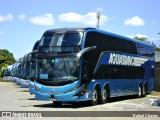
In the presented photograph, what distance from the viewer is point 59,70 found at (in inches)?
757

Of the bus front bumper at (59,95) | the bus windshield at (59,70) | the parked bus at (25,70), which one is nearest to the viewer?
the bus front bumper at (59,95)

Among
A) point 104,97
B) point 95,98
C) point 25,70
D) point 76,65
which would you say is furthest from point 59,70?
point 25,70

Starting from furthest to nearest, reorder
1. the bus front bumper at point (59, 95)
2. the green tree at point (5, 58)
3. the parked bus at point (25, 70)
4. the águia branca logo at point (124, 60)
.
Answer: the green tree at point (5, 58) < the parked bus at point (25, 70) < the águia branca logo at point (124, 60) < the bus front bumper at point (59, 95)

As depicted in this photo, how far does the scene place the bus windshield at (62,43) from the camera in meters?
19.2

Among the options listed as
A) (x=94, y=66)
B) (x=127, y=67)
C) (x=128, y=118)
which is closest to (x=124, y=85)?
(x=127, y=67)

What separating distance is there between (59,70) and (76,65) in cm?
89

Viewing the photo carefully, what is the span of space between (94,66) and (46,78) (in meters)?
2.67

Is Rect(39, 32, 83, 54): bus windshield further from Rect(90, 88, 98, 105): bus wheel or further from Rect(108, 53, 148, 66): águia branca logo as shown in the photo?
Rect(108, 53, 148, 66): águia branca logo

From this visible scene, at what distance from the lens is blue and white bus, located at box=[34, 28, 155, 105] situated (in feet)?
62.4

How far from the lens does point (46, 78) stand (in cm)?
1953

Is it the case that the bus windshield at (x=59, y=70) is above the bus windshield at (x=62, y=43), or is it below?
below

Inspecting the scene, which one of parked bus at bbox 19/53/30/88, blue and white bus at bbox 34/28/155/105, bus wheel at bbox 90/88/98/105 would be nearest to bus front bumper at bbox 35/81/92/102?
blue and white bus at bbox 34/28/155/105

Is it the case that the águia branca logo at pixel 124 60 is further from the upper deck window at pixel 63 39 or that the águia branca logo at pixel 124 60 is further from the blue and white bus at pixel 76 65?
the upper deck window at pixel 63 39

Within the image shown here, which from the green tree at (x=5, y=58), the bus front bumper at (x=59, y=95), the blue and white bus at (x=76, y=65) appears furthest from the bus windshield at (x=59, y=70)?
the green tree at (x=5, y=58)
